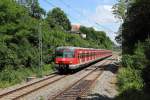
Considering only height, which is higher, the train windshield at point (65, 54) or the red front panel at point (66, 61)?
the train windshield at point (65, 54)

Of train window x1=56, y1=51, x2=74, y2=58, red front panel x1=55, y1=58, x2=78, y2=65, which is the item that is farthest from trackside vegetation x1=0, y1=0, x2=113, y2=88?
train window x1=56, y1=51, x2=74, y2=58

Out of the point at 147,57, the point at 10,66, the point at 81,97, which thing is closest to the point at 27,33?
the point at 10,66

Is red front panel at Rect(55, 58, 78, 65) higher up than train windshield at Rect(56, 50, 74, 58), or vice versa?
train windshield at Rect(56, 50, 74, 58)

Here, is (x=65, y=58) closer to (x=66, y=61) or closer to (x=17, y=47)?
(x=66, y=61)

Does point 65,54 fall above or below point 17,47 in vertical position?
below

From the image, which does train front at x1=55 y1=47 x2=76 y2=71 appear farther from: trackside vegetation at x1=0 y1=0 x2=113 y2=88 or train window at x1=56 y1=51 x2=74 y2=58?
trackside vegetation at x1=0 y1=0 x2=113 y2=88

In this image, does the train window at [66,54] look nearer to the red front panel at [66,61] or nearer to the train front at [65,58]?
the train front at [65,58]

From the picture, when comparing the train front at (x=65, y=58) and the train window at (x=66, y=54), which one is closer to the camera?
the train front at (x=65, y=58)

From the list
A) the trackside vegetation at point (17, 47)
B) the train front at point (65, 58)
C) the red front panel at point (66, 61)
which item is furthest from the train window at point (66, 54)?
the trackside vegetation at point (17, 47)

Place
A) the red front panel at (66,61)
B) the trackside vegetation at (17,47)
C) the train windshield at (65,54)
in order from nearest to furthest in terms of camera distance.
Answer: the trackside vegetation at (17,47), the red front panel at (66,61), the train windshield at (65,54)

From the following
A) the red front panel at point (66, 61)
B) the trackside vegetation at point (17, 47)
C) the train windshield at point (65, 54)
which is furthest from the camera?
the train windshield at point (65, 54)

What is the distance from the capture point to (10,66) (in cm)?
3488

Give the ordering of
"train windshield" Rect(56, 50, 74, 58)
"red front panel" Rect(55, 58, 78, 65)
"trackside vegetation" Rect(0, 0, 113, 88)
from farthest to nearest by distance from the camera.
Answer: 1. "train windshield" Rect(56, 50, 74, 58)
2. "red front panel" Rect(55, 58, 78, 65)
3. "trackside vegetation" Rect(0, 0, 113, 88)

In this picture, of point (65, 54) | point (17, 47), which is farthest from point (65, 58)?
point (17, 47)
